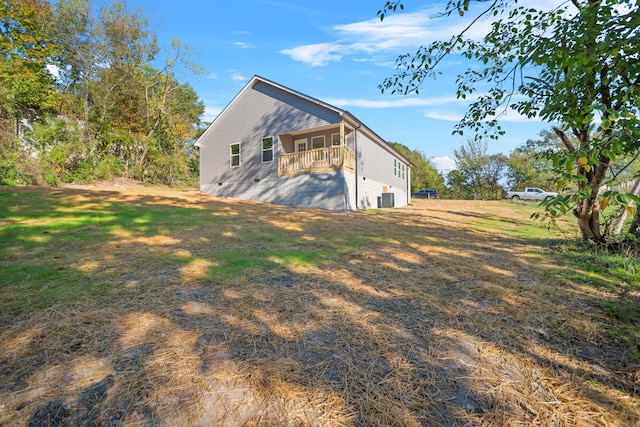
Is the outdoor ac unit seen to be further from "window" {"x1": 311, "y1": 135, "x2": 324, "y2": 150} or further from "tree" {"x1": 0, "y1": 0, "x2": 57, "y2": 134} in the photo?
"tree" {"x1": 0, "y1": 0, "x2": 57, "y2": 134}

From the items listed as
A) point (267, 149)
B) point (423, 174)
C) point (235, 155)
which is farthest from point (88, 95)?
point (423, 174)

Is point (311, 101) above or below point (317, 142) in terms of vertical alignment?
above

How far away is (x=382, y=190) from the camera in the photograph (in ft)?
57.8

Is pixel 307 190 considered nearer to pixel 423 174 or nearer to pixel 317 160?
pixel 317 160

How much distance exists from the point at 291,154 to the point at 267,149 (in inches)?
71.6

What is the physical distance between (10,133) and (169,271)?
17.0 meters

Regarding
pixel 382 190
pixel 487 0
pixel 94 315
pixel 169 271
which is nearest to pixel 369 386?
pixel 94 315

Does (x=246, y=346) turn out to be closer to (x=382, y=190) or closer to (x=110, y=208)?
(x=110, y=208)

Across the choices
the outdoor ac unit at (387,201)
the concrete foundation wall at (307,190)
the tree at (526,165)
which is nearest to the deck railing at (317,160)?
the concrete foundation wall at (307,190)

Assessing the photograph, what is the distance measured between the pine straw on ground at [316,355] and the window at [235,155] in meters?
14.0

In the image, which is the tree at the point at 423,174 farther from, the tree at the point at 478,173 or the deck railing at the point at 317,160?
the deck railing at the point at 317,160

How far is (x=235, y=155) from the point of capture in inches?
661

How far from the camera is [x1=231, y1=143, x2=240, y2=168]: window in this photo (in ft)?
54.7

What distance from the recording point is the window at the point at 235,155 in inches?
657
